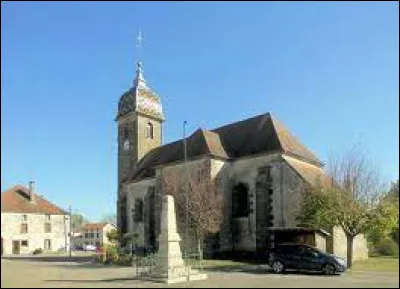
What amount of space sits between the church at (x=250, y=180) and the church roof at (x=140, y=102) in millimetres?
7749

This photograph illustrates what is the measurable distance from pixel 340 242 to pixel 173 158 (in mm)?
14892

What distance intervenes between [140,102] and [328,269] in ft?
110

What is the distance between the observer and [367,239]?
3562 cm

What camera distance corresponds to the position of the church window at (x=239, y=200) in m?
36.8

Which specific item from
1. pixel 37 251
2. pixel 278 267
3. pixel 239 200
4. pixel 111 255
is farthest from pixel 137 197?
pixel 278 267

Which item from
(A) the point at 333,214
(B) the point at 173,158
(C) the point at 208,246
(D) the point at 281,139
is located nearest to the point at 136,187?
(B) the point at 173,158

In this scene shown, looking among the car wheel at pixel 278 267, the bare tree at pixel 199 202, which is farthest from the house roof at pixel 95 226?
the car wheel at pixel 278 267

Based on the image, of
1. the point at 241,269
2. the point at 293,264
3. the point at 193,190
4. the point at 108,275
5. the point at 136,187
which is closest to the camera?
the point at 108,275

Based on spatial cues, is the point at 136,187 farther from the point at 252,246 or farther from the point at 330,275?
the point at 330,275

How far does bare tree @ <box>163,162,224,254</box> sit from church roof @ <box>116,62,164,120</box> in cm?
1680

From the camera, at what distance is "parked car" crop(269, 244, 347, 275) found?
2341cm

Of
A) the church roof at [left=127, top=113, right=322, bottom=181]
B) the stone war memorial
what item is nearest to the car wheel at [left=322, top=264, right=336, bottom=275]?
the stone war memorial

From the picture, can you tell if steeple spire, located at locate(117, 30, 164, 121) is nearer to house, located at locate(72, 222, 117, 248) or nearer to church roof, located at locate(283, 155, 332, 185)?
church roof, located at locate(283, 155, 332, 185)

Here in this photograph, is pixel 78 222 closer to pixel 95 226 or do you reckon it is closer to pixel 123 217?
pixel 95 226
